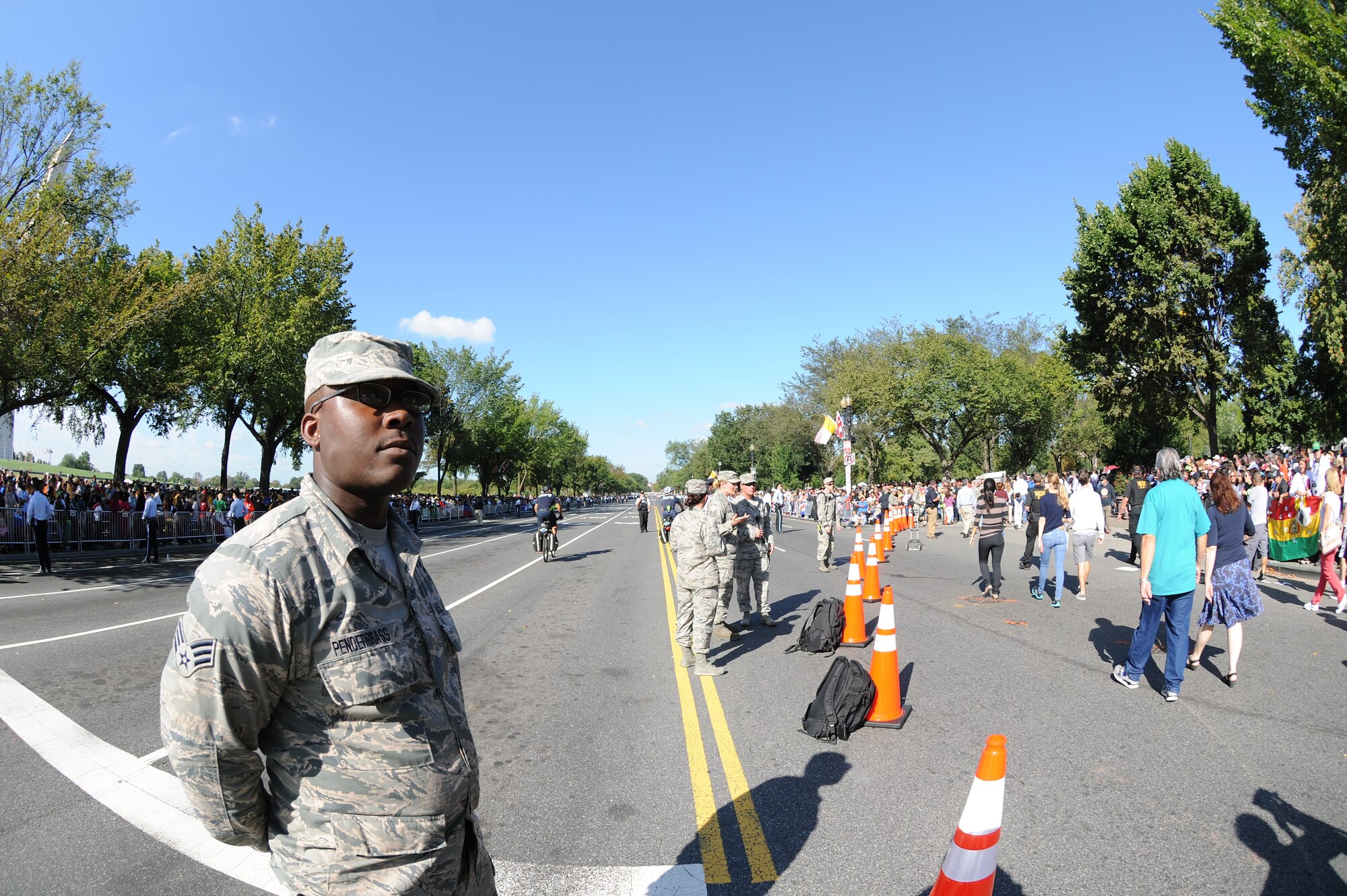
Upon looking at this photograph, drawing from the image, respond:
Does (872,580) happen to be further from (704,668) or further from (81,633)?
(81,633)

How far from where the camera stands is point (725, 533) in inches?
→ 286

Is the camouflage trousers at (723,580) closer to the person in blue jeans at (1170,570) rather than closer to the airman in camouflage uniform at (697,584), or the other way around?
the airman in camouflage uniform at (697,584)

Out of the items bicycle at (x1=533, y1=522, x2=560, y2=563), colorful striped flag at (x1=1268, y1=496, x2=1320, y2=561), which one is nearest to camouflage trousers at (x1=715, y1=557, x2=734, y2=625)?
bicycle at (x1=533, y1=522, x2=560, y2=563)

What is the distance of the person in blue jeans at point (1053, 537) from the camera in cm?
1078

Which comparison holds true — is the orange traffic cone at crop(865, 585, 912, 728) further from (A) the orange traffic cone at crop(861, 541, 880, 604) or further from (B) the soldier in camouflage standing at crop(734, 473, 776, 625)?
(A) the orange traffic cone at crop(861, 541, 880, 604)

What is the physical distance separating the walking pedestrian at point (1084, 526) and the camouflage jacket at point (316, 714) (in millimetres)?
11179

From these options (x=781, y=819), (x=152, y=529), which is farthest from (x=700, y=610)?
(x=152, y=529)

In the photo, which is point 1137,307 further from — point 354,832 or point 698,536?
point 354,832

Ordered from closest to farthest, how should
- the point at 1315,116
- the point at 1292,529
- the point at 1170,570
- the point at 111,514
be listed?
the point at 1170,570 → the point at 1292,529 → the point at 1315,116 → the point at 111,514

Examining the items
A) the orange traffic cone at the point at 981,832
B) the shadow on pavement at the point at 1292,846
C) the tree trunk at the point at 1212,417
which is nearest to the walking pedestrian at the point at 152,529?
the orange traffic cone at the point at 981,832

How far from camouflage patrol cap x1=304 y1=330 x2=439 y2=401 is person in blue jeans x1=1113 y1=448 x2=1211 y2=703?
6.00 metres

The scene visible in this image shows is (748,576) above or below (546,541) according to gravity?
above

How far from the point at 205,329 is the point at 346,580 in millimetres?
31200

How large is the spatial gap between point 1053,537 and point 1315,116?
16029 mm
